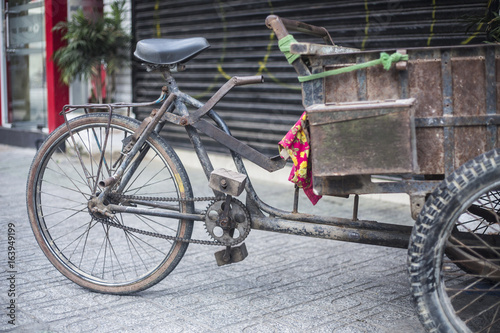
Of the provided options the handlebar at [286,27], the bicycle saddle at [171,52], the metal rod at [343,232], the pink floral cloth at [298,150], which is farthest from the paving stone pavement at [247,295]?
the handlebar at [286,27]

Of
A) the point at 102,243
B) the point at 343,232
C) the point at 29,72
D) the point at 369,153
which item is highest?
the point at 29,72

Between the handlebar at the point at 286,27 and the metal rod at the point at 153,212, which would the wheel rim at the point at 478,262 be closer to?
the handlebar at the point at 286,27

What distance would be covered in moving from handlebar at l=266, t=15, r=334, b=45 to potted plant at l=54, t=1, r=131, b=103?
5.61 m

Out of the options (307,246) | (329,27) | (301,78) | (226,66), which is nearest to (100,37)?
(226,66)

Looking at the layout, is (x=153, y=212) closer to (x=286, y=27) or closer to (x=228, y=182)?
(x=228, y=182)

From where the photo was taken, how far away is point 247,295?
3.43 meters

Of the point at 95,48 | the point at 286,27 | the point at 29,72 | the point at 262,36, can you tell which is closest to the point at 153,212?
the point at 286,27

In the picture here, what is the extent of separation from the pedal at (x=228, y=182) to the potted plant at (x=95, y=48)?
595 cm

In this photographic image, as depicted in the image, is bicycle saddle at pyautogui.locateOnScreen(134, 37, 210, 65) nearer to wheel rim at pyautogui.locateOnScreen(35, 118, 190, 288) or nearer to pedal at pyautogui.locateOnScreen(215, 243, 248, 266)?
wheel rim at pyautogui.locateOnScreen(35, 118, 190, 288)

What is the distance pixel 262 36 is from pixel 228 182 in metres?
4.24

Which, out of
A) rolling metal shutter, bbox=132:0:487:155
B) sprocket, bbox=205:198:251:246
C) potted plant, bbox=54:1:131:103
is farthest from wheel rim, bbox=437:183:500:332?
potted plant, bbox=54:1:131:103

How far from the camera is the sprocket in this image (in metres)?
3.16

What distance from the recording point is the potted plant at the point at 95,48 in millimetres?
8500

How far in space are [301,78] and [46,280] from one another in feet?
6.79
